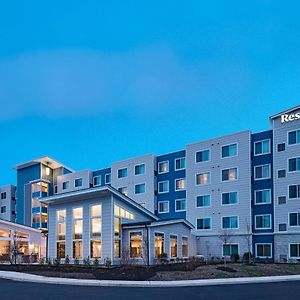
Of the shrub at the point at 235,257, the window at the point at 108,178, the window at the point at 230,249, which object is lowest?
the shrub at the point at 235,257

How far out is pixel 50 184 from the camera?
7388 cm

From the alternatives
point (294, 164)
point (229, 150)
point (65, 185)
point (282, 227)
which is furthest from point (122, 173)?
point (294, 164)

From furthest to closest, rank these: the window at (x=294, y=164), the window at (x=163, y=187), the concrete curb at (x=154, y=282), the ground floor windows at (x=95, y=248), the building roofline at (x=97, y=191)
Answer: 1. the window at (x=163, y=187)
2. the window at (x=294, y=164)
3. the ground floor windows at (x=95, y=248)
4. the building roofline at (x=97, y=191)
5. the concrete curb at (x=154, y=282)

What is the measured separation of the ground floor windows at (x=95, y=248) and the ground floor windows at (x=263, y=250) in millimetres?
18502

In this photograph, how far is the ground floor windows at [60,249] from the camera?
39284 mm

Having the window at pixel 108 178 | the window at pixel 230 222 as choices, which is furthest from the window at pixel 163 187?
the window at pixel 230 222

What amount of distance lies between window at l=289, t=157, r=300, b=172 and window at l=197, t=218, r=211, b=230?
11556 mm

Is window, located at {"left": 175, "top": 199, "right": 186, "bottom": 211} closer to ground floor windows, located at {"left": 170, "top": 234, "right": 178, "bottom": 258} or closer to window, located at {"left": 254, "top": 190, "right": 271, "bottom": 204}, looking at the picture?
window, located at {"left": 254, "top": 190, "right": 271, "bottom": 204}

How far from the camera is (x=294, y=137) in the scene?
44.4 meters

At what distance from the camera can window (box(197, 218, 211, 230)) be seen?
50.4 metres

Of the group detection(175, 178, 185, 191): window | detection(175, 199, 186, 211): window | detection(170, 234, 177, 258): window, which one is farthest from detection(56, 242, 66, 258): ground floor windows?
detection(175, 178, 185, 191): window

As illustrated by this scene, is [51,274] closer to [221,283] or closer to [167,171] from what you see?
[221,283]

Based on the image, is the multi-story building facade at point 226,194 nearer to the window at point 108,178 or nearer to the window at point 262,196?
the window at point 262,196

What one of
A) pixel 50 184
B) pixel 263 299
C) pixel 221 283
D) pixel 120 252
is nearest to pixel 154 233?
pixel 120 252
